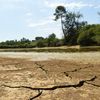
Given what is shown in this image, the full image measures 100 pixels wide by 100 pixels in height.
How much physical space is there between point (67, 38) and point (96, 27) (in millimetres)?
11769

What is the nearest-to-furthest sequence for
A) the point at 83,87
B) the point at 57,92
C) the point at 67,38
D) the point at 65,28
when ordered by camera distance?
the point at 57,92, the point at 83,87, the point at 67,38, the point at 65,28

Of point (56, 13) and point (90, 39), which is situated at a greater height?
point (56, 13)

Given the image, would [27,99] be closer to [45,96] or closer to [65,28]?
[45,96]


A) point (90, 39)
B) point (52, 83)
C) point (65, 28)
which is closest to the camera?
point (52, 83)

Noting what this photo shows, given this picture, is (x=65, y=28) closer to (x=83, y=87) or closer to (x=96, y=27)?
(x=96, y=27)

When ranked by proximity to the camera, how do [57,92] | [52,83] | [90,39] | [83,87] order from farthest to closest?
[90,39] < [52,83] < [83,87] < [57,92]

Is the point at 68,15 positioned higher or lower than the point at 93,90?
higher

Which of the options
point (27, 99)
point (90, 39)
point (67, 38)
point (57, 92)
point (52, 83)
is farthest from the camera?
point (67, 38)

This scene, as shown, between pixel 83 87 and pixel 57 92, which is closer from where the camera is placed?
pixel 57 92

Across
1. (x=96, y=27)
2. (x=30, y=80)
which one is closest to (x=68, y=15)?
(x=96, y=27)

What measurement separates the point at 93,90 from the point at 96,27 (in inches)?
1964

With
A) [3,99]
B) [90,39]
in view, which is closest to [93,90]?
[3,99]

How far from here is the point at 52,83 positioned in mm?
6547

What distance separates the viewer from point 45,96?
5301 millimetres
